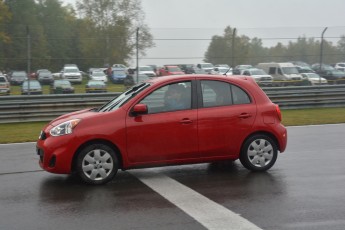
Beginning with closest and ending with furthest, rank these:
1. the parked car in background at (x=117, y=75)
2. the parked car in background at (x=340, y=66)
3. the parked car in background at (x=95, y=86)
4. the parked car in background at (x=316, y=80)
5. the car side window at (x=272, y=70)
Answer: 1. the parked car in background at (x=95, y=86)
2. the parked car in background at (x=117, y=75)
3. the parked car in background at (x=316, y=80)
4. the parked car in background at (x=340, y=66)
5. the car side window at (x=272, y=70)

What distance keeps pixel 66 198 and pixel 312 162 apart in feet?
14.6

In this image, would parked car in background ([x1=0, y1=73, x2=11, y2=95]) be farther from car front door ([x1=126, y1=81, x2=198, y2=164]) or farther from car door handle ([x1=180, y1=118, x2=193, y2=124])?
car door handle ([x1=180, y1=118, x2=193, y2=124])

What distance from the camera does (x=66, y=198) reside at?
6109 mm

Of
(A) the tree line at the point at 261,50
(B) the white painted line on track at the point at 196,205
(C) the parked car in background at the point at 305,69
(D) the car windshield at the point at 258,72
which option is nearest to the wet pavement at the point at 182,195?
(B) the white painted line on track at the point at 196,205

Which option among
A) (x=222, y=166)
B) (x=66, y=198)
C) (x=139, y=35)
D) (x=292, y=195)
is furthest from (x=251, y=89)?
(x=139, y=35)

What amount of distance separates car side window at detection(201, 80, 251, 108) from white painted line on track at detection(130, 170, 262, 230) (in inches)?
54.3

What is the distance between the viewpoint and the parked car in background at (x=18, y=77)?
610 inches

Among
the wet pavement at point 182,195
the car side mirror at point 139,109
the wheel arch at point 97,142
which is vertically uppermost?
the car side mirror at point 139,109

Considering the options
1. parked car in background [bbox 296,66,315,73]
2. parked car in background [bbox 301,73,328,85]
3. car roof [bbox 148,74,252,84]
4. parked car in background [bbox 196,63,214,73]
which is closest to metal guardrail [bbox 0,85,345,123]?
parked car in background [bbox 301,73,328,85]

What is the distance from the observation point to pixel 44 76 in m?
17.2

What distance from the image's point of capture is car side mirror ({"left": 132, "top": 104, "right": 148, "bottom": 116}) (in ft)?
22.2

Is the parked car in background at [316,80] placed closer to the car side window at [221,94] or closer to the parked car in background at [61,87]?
→ the parked car in background at [61,87]

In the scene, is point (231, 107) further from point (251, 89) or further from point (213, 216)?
point (213, 216)

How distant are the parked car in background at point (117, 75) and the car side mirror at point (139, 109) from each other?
34.5 ft
